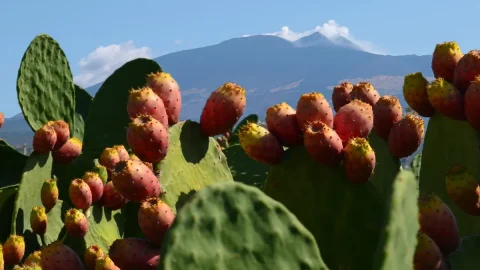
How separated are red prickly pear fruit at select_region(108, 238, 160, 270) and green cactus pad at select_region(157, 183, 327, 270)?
0.30 metres

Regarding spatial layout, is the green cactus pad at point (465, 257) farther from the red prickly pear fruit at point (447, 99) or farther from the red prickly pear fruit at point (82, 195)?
the red prickly pear fruit at point (82, 195)

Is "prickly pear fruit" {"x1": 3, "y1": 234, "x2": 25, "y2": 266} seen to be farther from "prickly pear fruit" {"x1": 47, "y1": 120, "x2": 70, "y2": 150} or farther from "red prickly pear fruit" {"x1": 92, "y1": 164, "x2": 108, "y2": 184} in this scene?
"prickly pear fruit" {"x1": 47, "y1": 120, "x2": 70, "y2": 150}

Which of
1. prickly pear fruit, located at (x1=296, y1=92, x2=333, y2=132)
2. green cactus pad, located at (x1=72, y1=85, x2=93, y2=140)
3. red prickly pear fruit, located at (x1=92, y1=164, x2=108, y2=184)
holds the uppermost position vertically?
prickly pear fruit, located at (x1=296, y1=92, x2=333, y2=132)

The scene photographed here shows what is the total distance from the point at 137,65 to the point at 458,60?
1659 mm

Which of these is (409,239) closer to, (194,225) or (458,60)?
(194,225)

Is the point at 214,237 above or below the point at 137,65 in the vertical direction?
above

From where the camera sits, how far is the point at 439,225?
131 centimetres

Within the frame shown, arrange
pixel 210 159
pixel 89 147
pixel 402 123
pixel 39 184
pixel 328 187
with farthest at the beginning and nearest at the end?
pixel 89 147 → pixel 39 184 → pixel 210 159 → pixel 402 123 → pixel 328 187

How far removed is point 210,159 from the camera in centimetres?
184

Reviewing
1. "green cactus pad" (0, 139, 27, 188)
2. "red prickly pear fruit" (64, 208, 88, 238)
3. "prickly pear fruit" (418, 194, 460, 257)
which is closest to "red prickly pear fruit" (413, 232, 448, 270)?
"prickly pear fruit" (418, 194, 460, 257)

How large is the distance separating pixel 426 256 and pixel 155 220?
49 centimetres

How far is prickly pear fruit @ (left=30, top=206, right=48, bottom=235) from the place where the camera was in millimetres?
2496

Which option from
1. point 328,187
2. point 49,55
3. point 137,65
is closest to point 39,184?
point 137,65

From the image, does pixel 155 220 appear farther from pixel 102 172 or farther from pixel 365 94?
Result: pixel 102 172
